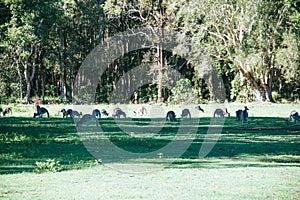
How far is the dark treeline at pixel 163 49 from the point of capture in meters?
45.5

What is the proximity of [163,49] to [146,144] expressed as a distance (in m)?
41.7

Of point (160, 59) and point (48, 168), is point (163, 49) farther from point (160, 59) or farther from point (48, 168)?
point (48, 168)

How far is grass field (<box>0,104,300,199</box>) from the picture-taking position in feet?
31.5

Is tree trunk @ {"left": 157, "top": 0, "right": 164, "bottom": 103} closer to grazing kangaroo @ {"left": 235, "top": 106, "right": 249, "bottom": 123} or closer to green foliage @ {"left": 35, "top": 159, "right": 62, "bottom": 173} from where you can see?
grazing kangaroo @ {"left": 235, "top": 106, "right": 249, "bottom": 123}

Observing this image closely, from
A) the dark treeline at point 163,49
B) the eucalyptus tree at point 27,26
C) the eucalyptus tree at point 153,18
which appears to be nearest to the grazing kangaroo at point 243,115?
the eucalyptus tree at point 27,26

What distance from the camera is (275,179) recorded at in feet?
35.7

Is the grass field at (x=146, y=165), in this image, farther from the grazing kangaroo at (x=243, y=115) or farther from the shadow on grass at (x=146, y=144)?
the grazing kangaroo at (x=243, y=115)

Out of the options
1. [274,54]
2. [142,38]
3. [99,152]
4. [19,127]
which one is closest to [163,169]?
[99,152]

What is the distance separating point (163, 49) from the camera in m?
59.4

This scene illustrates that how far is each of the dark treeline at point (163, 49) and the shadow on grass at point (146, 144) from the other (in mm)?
16892

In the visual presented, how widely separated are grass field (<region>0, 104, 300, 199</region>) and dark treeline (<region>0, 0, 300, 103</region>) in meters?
20.0

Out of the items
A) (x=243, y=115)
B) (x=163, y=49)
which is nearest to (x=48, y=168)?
(x=243, y=115)

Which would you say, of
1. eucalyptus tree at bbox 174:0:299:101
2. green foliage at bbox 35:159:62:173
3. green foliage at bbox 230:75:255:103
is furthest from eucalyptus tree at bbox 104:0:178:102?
green foliage at bbox 35:159:62:173

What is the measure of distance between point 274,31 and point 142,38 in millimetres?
18624
